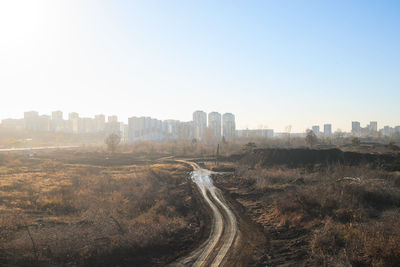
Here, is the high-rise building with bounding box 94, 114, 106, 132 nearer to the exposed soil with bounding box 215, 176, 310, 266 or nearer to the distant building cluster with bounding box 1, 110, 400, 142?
the distant building cluster with bounding box 1, 110, 400, 142

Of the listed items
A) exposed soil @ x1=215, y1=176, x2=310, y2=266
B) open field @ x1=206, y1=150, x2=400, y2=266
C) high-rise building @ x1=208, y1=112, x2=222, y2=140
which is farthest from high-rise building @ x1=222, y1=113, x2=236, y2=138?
exposed soil @ x1=215, y1=176, x2=310, y2=266

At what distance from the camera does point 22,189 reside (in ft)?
75.1

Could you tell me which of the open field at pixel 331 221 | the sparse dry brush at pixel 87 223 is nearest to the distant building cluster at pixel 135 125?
the sparse dry brush at pixel 87 223

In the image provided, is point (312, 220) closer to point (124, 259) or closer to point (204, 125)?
point (124, 259)

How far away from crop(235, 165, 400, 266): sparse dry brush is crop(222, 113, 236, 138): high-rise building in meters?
129

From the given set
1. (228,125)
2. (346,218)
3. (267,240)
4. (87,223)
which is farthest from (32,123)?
(346,218)

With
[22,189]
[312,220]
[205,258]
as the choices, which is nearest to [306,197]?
[312,220]

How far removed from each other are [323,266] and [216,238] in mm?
4928

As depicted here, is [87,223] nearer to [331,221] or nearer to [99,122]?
[331,221]

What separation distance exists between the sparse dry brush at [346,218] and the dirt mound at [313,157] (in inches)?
490

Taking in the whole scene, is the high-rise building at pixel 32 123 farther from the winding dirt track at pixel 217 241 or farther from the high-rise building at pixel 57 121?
the winding dirt track at pixel 217 241

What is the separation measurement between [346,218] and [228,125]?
460ft

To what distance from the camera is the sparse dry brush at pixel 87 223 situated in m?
9.69

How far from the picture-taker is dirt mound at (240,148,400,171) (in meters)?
33.0
